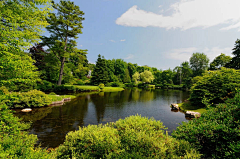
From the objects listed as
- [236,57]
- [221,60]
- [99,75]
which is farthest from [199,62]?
[99,75]

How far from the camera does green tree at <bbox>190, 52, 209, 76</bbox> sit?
48388 mm

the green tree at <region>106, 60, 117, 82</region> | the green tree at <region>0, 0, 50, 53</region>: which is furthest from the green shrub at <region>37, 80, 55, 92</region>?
the green tree at <region>106, 60, 117, 82</region>

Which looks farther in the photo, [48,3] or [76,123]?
[76,123]

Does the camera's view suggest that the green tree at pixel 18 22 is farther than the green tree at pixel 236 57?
No

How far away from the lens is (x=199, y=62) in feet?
162

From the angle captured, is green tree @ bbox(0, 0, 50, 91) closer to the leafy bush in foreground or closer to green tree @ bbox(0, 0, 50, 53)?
green tree @ bbox(0, 0, 50, 53)

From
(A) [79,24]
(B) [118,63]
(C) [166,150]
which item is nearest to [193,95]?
(C) [166,150]

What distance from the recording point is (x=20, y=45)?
15.4 ft

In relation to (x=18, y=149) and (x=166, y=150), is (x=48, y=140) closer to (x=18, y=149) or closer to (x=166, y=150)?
(x=18, y=149)

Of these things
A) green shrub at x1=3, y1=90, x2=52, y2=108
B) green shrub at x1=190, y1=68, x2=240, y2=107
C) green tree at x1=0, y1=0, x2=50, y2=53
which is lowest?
green shrub at x1=3, y1=90, x2=52, y2=108

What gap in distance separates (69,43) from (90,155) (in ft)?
95.3

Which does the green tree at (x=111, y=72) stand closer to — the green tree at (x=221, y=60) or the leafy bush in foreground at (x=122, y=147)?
the green tree at (x=221, y=60)

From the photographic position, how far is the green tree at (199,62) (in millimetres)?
48388

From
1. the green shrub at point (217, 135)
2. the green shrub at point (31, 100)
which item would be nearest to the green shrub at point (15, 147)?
the green shrub at point (217, 135)
